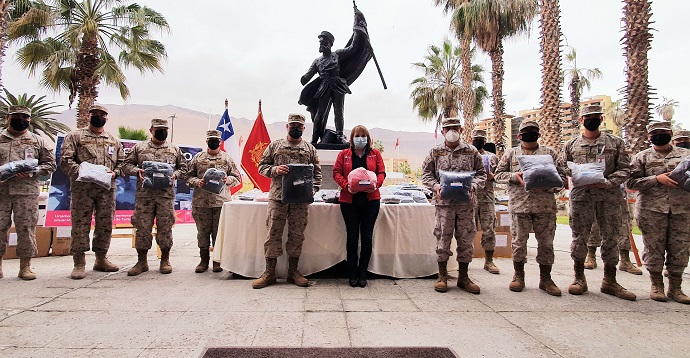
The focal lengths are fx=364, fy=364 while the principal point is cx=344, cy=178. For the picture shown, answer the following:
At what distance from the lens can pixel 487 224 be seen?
5.16 m

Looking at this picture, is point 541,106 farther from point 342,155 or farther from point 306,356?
point 306,356

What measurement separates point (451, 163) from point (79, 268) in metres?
4.52

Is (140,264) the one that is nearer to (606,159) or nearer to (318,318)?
(318,318)

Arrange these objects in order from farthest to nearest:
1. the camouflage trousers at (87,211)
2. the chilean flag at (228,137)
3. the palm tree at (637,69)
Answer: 1. the chilean flag at (228,137)
2. the palm tree at (637,69)
3. the camouflage trousers at (87,211)

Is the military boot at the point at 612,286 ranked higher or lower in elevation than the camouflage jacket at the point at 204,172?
lower

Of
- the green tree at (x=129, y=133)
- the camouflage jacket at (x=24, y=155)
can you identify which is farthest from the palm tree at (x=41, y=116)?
the camouflage jacket at (x=24, y=155)

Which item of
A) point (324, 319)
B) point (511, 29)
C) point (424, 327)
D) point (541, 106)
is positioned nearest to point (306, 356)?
point (324, 319)

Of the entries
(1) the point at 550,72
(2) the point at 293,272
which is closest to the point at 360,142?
(2) the point at 293,272

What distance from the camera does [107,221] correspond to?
4496 millimetres

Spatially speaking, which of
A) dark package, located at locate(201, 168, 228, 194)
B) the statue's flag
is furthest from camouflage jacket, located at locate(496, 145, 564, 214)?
the statue's flag

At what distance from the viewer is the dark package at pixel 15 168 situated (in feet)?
13.2

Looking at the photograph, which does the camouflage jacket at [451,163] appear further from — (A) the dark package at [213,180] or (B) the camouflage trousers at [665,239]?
(A) the dark package at [213,180]

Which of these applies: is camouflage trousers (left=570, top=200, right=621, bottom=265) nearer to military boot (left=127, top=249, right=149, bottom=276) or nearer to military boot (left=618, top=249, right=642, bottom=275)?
military boot (left=618, top=249, right=642, bottom=275)

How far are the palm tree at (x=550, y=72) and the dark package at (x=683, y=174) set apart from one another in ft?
31.9
